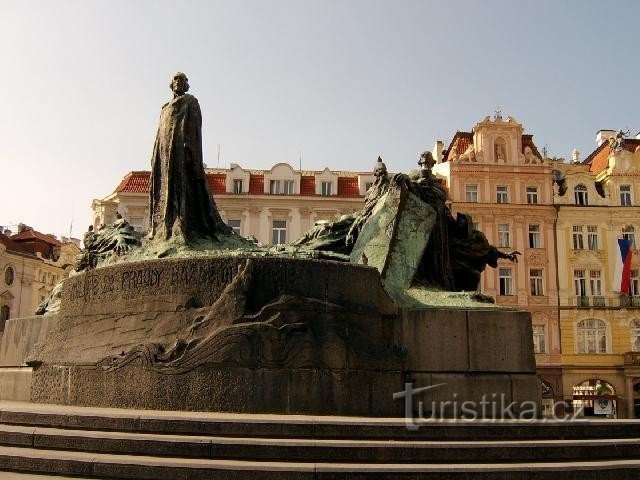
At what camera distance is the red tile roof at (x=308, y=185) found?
4016 centimetres

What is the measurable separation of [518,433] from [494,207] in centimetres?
3455

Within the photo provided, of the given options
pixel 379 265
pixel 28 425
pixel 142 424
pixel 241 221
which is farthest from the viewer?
pixel 241 221

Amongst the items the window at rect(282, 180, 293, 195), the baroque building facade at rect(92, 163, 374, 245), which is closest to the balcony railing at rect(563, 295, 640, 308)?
the baroque building facade at rect(92, 163, 374, 245)

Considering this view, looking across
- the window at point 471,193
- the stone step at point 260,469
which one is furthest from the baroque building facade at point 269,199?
the stone step at point 260,469

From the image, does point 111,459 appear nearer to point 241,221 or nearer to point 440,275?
point 440,275

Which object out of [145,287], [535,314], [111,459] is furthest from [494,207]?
[111,459]

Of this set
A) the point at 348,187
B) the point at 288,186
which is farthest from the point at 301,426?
the point at 348,187

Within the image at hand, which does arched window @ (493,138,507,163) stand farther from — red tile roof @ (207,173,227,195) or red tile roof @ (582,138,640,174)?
red tile roof @ (207,173,227,195)

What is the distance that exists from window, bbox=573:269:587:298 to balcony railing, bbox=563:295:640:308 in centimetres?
39

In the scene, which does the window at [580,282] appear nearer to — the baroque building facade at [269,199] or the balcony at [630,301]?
the balcony at [630,301]

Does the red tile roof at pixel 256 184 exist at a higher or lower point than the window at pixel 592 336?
higher

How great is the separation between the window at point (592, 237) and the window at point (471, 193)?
6808 millimetres

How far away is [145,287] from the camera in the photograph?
896cm

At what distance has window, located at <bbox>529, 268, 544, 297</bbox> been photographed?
3969 cm
